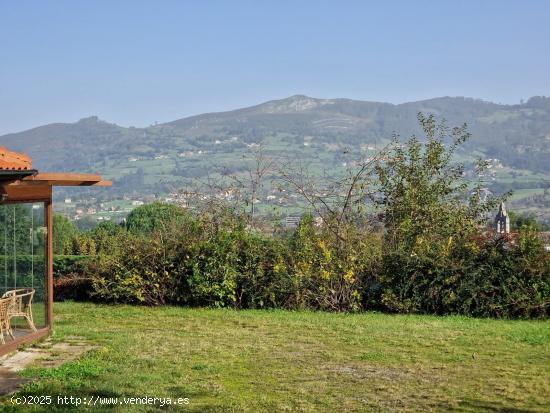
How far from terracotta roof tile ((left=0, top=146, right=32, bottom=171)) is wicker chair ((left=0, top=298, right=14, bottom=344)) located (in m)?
1.95

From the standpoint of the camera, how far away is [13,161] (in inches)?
386

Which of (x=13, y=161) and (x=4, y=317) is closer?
(x=13, y=161)

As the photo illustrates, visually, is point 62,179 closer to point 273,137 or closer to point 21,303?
point 21,303

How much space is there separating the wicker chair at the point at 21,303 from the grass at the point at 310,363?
2.12ft

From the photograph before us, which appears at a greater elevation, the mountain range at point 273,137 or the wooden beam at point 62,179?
the mountain range at point 273,137

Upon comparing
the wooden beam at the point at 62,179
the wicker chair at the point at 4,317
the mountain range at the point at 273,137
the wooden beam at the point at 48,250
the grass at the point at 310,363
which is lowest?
the grass at the point at 310,363

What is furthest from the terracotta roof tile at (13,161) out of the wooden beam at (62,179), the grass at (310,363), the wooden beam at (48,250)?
the grass at (310,363)

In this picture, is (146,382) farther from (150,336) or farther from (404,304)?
(404,304)

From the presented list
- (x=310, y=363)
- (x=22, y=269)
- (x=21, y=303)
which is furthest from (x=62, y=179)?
(x=310, y=363)

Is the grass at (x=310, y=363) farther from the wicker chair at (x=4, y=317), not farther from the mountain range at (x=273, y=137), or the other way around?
the mountain range at (x=273, y=137)

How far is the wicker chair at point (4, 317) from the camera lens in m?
10.5

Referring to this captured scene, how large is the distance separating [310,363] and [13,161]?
4.67 m

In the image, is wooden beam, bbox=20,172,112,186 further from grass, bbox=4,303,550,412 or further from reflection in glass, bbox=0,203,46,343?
grass, bbox=4,303,550,412

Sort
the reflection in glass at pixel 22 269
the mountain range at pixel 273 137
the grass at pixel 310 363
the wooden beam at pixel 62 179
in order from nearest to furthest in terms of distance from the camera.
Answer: the grass at pixel 310 363, the reflection in glass at pixel 22 269, the wooden beam at pixel 62 179, the mountain range at pixel 273 137
